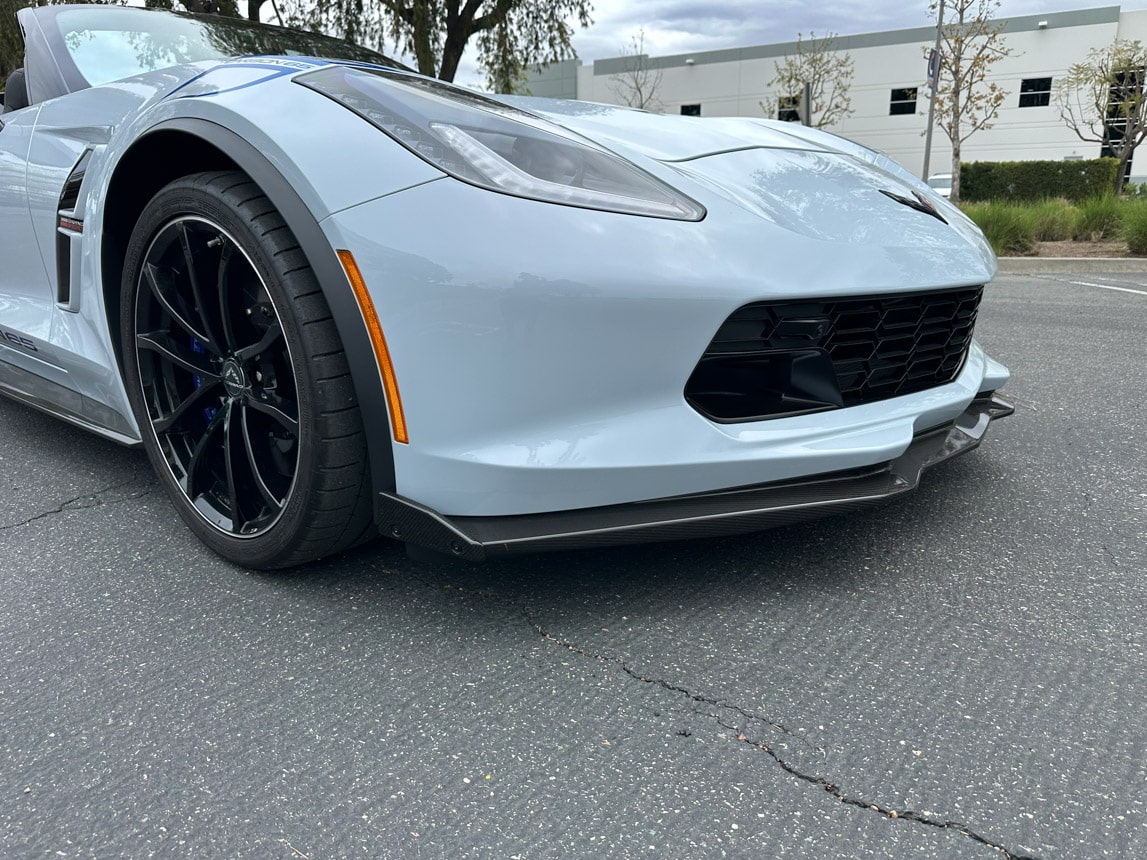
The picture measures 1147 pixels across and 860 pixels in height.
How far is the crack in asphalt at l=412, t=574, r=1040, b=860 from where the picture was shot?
1110 mm

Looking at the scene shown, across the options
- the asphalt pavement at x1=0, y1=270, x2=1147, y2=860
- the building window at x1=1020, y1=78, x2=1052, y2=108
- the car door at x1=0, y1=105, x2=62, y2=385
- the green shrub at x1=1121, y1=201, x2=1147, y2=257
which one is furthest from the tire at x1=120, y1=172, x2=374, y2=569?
the building window at x1=1020, y1=78, x2=1052, y2=108

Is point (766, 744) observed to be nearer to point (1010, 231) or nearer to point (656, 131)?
point (656, 131)

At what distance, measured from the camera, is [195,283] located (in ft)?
5.84

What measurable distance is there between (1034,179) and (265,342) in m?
26.9

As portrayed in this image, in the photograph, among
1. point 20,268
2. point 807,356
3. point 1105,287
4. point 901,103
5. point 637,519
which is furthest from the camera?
point 901,103

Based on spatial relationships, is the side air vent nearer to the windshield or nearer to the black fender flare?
the windshield

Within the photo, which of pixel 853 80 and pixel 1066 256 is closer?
pixel 1066 256

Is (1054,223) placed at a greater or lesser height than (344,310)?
greater

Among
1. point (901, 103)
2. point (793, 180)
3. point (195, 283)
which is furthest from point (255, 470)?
point (901, 103)

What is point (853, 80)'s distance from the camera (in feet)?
113

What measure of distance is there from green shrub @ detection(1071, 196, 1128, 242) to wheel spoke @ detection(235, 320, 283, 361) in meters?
11.3

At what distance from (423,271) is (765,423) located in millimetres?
701

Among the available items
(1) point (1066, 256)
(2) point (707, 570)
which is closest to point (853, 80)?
(1) point (1066, 256)

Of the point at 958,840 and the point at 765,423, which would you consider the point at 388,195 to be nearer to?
the point at 765,423
